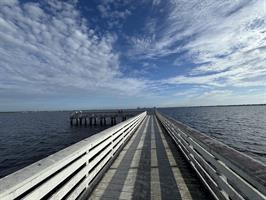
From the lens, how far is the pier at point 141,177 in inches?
85.9

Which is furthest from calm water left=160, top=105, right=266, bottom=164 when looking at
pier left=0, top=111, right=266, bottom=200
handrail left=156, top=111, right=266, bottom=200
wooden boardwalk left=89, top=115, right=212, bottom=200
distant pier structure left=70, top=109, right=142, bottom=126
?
distant pier structure left=70, top=109, right=142, bottom=126

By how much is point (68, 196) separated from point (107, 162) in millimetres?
2576

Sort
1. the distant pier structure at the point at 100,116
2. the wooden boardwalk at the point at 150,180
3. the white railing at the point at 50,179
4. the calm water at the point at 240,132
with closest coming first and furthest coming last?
the white railing at the point at 50,179
the wooden boardwalk at the point at 150,180
the calm water at the point at 240,132
the distant pier structure at the point at 100,116

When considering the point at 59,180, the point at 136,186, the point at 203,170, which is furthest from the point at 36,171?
the point at 203,170

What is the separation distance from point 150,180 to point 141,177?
28cm

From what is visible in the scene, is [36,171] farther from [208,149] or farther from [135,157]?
[135,157]

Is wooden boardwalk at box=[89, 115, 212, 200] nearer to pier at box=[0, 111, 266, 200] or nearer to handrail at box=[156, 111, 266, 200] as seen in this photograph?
pier at box=[0, 111, 266, 200]

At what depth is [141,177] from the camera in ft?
14.9

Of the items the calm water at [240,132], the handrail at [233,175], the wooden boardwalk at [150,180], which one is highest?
the handrail at [233,175]

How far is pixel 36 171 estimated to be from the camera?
225 cm

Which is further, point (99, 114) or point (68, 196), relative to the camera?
point (99, 114)

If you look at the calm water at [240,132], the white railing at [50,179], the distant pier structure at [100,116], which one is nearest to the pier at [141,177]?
the white railing at [50,179]

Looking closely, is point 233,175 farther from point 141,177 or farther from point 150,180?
point 141,177

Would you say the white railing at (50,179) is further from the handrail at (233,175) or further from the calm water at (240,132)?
the calm water at (240,132)
